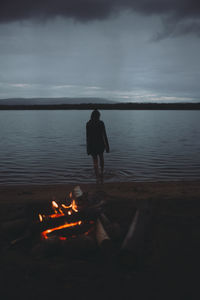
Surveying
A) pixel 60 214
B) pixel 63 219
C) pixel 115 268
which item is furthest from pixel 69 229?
pixel 115 268

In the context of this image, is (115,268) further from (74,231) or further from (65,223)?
(65,223)

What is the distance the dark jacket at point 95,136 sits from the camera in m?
9.39

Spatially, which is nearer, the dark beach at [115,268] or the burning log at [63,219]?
the dark beach at [115,268]

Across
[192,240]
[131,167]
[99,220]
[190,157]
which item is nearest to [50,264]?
[99,220]

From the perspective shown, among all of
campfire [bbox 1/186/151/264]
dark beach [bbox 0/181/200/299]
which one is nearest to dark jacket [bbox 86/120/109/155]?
dark beach [bbox 0/181/200/299]

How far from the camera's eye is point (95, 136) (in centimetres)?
955

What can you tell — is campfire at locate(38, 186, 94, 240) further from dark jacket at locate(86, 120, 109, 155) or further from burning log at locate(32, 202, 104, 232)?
dark jacket at locate(86, 120, 109, 155)

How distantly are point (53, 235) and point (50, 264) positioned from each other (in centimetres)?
64

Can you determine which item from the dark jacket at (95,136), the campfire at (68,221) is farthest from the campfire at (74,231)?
the dark jacket at (95,136)

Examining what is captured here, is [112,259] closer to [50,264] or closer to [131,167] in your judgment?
[50,264]

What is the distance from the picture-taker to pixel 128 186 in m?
8.83

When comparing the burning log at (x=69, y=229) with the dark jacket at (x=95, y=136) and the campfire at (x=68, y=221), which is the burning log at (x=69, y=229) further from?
the dark jacket at (x=95, y=136)

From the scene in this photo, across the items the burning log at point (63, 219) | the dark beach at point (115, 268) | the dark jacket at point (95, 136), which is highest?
the dark jacket at point (95, 136)

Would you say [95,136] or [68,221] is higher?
[95,136]
